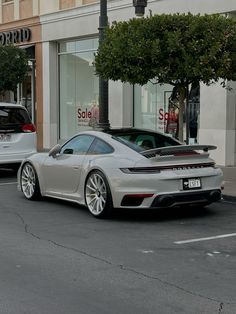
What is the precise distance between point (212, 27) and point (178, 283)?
6186 mm

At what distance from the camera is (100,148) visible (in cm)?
911

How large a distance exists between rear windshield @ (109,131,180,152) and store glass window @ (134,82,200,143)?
716 centimetres

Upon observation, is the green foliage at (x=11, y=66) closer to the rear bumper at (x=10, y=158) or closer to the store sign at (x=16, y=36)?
the store sign at (x=16, y=36)

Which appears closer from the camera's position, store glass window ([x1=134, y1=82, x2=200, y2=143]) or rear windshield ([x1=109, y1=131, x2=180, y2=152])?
rear windshield ([x1=109, y1=131, x2=180, y2=152])

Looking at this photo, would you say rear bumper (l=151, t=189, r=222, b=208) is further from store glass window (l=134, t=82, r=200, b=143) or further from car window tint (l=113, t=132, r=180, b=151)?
store glass window (l=134, t=82, r=200, b=143)

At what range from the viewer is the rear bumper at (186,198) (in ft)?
27.0

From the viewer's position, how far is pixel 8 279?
569 centimetres

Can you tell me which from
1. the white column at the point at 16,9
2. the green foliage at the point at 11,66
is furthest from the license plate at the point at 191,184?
the white column at the point at 16,9

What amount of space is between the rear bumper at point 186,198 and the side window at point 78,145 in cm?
173

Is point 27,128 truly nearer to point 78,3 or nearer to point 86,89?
point 86,89

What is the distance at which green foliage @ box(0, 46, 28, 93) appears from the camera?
20.0m

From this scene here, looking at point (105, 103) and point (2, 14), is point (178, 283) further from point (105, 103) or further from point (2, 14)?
point (2, 14)

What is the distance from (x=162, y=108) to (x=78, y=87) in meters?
4.79

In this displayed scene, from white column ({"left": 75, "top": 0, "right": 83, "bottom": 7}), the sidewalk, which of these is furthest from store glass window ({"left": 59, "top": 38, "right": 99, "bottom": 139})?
the sidewalk
